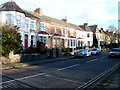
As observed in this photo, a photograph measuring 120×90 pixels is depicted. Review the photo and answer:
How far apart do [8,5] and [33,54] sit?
35.5ft

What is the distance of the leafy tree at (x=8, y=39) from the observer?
50.1ft

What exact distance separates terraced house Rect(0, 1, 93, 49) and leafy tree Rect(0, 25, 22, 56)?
2.18 meters

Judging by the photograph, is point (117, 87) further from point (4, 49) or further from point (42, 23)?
point (42, 23)

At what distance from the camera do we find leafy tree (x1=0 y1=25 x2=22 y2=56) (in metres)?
15.3

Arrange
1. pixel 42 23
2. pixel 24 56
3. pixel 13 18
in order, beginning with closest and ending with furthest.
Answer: pixel 24 56
pixel 13 18
pixel 42 23

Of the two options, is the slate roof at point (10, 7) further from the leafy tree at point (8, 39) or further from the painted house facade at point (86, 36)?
the painted house facade at point (86, 36)

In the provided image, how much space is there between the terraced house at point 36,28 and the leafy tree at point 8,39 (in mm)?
2179

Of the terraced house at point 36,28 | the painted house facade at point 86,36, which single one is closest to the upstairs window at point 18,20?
the terraced house at point 36,28

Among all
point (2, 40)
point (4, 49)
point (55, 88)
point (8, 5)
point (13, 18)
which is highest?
point (8, 5)

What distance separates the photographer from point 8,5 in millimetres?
23719

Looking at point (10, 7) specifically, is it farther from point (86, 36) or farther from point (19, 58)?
point (86, 36)

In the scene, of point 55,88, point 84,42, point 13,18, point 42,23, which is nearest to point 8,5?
point 13,18

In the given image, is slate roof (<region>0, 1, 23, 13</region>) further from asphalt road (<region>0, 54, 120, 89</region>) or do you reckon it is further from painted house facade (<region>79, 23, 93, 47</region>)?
painted house facade (<region>79, 23, 93, 47</region>)

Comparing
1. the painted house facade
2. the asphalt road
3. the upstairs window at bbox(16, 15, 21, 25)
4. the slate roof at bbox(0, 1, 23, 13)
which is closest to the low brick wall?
the asphalt road
